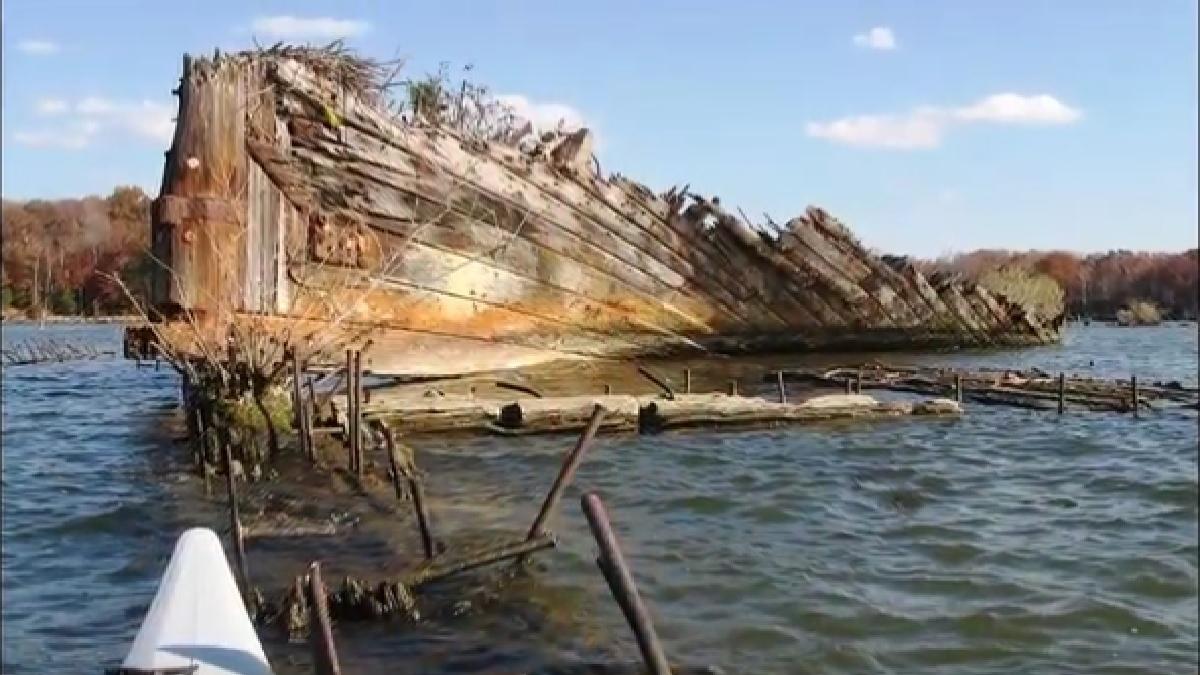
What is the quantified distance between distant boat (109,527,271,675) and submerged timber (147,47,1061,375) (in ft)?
27.8

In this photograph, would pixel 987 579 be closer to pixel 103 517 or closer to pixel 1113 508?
pixel 1113 508

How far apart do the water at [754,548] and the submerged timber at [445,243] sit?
3029mm

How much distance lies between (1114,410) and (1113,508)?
221 inches

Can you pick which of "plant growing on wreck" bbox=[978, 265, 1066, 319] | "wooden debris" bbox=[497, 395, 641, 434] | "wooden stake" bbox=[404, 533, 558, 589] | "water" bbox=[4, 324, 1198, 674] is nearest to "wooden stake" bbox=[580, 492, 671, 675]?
"water" bbox=[4, 324, 1198, 674]

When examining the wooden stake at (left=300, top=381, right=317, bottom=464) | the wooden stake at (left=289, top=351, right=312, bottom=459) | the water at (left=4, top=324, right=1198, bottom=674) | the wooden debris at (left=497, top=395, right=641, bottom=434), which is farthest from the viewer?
the wooden debris at (left=497, top=395, right=641, bottom=434)

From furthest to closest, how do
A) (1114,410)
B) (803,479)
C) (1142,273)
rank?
→ 1. (1142,273)
2. (1114,410)
3. (803,479)

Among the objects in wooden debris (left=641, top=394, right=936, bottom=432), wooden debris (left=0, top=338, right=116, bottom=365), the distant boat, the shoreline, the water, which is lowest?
the water

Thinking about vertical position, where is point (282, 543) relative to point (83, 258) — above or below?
below

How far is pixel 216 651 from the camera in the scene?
453 centimetres

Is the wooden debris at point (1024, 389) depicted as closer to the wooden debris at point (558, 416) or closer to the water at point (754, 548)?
the water at point (754, 548)

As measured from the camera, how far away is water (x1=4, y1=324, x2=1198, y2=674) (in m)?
6.54

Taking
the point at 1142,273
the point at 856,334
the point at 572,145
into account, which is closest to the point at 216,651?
the point at 572,145

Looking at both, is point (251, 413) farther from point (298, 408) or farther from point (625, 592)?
point (625, 592)

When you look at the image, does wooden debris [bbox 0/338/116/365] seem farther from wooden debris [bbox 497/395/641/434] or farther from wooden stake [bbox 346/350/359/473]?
wooden stake [bbox 346/350/359/473]
